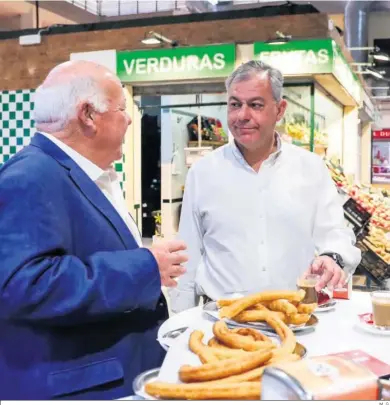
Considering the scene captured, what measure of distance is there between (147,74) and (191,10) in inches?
200

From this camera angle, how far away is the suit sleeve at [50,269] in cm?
157

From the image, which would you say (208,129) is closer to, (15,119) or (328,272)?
(15,119)

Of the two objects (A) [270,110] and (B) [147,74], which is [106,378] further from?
(B) [147,74]

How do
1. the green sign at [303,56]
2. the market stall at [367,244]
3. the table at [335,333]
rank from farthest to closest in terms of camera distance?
the green sign at [303,56] → the market stall at [367,244] → the table at [335,333]

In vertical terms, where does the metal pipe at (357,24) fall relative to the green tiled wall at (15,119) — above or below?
above

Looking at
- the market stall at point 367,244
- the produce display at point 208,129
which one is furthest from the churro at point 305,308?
the produce display at point 208,129

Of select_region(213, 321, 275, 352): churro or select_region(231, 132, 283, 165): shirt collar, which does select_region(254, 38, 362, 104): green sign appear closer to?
select_region(231, 132, 283, 165): shirt collar

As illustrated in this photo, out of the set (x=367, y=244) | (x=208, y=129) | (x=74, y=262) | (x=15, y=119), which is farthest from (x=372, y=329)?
(x=15, y=119)

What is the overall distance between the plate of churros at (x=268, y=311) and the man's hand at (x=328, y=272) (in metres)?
0.31

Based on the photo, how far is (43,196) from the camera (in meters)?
1.67

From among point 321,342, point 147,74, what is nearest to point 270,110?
point 321,342

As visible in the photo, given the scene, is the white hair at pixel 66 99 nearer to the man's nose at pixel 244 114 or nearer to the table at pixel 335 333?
the table at pixel 335 333

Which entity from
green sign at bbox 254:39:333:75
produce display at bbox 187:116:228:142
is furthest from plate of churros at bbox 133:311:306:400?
produce display at bbox 187:116:228:142

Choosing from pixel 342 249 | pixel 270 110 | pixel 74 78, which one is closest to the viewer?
pixel 74 78
